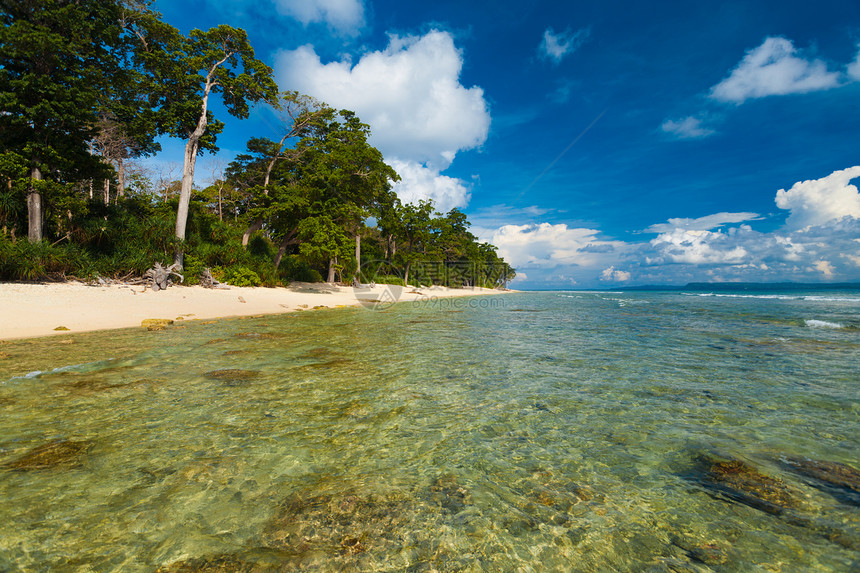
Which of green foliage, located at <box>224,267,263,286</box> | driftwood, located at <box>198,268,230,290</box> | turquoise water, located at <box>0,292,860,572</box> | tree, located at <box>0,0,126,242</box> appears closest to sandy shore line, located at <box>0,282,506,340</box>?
driftwood, located at <box>198,268,230,290</box>

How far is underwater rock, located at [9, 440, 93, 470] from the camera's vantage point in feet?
11.2

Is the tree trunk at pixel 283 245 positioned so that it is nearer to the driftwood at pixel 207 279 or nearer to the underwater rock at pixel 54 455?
the driftwood at pixel 207 279

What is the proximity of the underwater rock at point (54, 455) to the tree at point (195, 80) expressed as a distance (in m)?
21.8

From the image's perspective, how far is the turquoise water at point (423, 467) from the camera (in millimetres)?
2432

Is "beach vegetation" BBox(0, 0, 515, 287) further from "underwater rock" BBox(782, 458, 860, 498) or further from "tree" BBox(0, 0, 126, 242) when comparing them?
"underwater rock" BBox(782, 458, 860, 498)

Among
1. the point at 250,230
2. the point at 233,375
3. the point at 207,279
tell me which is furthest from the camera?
the point at 250,230

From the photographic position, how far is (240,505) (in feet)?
9.62

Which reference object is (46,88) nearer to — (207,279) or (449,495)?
(207,279)

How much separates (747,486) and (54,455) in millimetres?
6941

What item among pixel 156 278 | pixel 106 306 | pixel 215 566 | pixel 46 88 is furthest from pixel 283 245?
pixel 215 566

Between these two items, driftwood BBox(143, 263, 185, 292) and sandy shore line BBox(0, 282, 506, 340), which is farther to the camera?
driftwood BBox(143, 263, 185, 292)

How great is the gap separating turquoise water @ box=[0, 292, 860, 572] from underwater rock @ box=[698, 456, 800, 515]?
0.02 meters

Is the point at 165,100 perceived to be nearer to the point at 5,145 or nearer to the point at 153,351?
the point at 5,145

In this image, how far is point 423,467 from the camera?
362 cm
